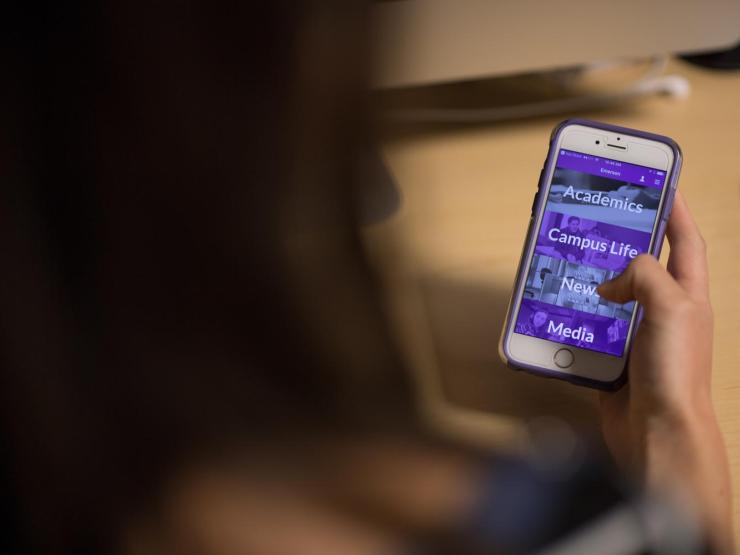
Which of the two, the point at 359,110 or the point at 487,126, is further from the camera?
the point at 487,126

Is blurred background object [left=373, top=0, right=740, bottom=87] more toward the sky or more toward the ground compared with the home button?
more toward the sky

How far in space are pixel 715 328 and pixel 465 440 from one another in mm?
385

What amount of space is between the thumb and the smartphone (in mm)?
35

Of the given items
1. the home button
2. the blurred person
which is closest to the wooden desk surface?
the home button

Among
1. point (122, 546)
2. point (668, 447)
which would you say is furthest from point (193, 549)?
point (668, 447)

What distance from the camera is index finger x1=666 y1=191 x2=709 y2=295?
51 cm

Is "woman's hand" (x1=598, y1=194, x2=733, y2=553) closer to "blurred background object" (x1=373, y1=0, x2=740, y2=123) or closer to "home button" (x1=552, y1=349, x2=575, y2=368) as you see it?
"home button" (x1=552, y1=349, x2=575, y2=368)

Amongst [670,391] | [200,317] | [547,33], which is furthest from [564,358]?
[200,317]

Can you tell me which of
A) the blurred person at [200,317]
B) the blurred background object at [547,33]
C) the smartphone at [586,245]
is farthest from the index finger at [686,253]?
the blurred person at [200,317]

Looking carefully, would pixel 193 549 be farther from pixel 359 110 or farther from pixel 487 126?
pixel 487 126

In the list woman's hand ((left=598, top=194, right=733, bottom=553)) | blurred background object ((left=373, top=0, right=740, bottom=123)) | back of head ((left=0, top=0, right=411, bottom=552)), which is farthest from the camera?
blurred background object ((left=373, top=0, right=740, bottom=123))

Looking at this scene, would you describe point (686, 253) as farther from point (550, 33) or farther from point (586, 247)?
point (550, 33)

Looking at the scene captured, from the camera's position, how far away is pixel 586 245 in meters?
0.53

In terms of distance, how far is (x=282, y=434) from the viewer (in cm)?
22
